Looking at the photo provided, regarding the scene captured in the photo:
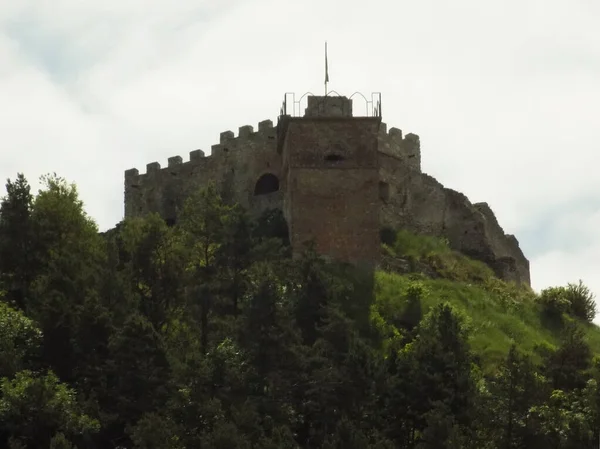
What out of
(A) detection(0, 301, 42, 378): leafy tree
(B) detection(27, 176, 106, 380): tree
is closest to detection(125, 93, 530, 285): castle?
(B) detection(27, 176, 106, 380): tree

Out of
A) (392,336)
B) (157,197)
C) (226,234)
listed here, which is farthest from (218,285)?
(157,197)

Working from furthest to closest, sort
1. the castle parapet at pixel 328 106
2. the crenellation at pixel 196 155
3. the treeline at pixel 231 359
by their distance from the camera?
the crenellation at pixel 196 155 < the castle parapet at pixel 328 106 < the treeline at pixel 231 359

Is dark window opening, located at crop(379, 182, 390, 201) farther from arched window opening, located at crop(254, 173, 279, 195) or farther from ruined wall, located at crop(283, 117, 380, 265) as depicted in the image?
arched window opening, located at crop(254, 173, 279, 195)

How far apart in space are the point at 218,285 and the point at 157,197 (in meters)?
15.8

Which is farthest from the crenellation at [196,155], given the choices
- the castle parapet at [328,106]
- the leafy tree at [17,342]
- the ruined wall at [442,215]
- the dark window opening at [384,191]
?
the leafy tree at [17,342]

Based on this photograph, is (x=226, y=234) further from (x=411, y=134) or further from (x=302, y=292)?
(x=411, y=134)

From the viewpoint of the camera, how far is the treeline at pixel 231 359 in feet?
145

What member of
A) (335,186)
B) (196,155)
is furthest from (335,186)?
(196,155)

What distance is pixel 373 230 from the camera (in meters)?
57.8

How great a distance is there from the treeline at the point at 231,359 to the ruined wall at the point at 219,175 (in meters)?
8.35

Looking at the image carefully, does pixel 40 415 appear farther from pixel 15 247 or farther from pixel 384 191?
pixel 384 191

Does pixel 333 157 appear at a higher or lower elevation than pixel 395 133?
lower

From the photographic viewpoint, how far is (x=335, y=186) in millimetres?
58062

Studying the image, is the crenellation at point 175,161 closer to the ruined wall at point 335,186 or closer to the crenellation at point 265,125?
the crenellation at point 265,125
